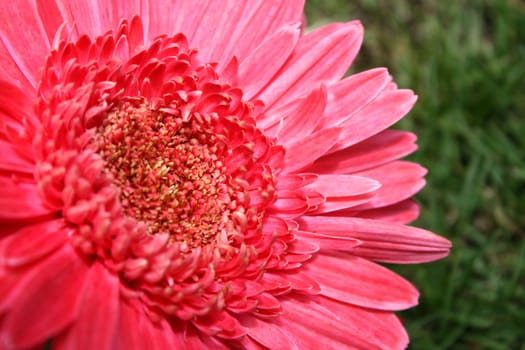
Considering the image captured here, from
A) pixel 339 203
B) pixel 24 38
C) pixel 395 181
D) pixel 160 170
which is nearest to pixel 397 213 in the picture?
pixel 395 181

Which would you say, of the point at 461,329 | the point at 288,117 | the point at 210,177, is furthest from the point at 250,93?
the point at 461,329

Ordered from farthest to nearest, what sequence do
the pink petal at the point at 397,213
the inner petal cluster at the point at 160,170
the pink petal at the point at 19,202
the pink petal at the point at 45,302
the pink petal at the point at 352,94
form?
the pink petal at the point at 397,213, the pink petal at the point at 352,94, the inner petal cluster at the point at 160,170, the pink petal at the point at 19,202, the pink petal at the point at 45,302

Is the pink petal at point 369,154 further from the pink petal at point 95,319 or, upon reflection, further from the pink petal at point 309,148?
the pink petal at point 95,319

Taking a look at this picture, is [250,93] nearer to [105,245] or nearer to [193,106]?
[193,106]

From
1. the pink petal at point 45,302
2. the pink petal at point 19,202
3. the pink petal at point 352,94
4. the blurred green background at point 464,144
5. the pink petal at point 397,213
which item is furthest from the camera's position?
the blurred green background at point 464,144

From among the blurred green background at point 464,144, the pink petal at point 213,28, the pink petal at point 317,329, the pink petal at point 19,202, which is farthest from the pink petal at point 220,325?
the blurred green background at point 464,144

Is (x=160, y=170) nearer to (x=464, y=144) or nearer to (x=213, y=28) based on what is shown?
(x=213, y=28)

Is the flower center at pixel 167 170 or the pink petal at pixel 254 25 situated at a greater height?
the pink petal at pixel 254 25
